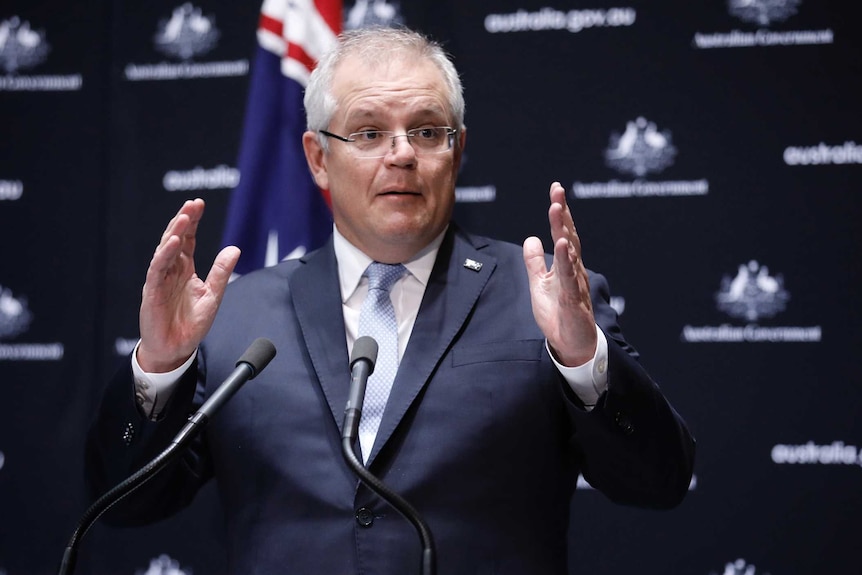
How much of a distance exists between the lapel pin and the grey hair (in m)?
0.34

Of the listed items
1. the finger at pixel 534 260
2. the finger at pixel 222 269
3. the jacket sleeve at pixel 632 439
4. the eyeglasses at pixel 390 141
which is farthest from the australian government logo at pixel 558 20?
the finger at pixel 222 269

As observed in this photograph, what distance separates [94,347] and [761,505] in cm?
238

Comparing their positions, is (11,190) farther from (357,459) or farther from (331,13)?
(357,459)

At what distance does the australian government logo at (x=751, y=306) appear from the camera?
3.13m

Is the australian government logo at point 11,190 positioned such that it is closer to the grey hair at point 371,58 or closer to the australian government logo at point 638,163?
the grey hair at point 371,58

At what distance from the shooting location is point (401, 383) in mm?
2031

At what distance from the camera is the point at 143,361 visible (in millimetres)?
1891

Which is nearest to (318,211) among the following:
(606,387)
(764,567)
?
(606,387)

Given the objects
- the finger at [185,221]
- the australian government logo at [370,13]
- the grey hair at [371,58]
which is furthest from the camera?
the australian government logo at [370,13]

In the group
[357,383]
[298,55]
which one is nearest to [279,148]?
[298,55]

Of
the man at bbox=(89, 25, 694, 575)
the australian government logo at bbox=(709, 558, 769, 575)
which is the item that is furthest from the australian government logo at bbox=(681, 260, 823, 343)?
the man at bbox=(89, 25, 694, 575)

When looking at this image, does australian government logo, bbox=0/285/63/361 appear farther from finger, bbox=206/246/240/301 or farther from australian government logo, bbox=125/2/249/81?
finger, bbox=206/246/240/301

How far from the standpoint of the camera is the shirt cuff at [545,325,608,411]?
182cm

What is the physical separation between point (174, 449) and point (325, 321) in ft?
2.39
